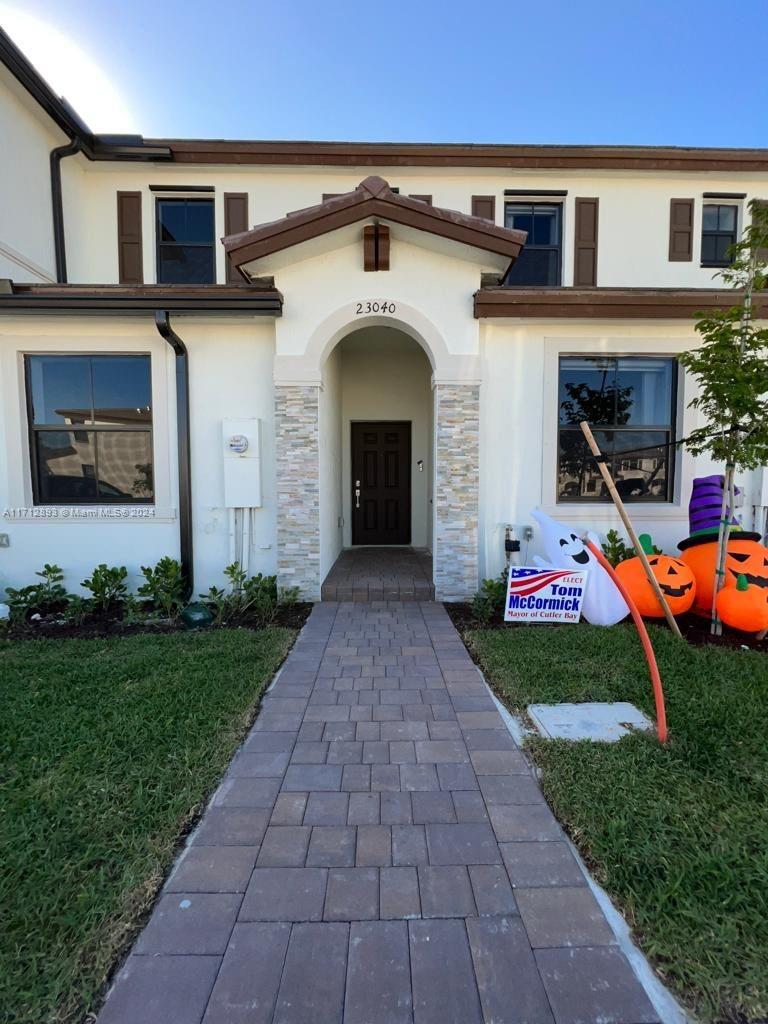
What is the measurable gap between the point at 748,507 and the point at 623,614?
2839 millimetres

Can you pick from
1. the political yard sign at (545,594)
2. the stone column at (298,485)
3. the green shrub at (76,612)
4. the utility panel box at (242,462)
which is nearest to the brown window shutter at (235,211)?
the utility panel box at (242,462)

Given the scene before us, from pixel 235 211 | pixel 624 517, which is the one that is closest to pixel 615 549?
pixel 624 517

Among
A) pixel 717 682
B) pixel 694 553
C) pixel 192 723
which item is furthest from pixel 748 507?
pixel 192 723

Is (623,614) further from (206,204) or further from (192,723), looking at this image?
(206,204)

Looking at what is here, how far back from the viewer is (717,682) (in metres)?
3.75

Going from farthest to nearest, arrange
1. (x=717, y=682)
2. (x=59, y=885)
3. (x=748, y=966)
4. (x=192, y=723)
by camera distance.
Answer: (x=717, y=682) < (x=192, y=723) < (x=59, y=885) < (x=748, y=966)

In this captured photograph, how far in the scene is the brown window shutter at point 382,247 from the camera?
5742 mm

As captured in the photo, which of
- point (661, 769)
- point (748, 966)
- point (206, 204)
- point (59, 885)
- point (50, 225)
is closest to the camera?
point (748, 966)

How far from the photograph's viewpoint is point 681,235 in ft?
29.8

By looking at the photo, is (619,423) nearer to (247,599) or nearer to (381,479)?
(381,479)

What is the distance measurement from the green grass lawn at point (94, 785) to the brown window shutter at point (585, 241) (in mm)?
8448

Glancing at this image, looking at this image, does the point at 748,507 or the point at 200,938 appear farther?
the point at 748,507

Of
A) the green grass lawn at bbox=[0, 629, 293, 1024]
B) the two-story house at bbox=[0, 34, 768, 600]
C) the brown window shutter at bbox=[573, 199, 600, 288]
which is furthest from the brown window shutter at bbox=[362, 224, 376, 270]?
the brown window shutter at bbox=[573, 199, 600, 288]

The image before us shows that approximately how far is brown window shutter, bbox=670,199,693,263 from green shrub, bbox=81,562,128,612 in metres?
10.6
